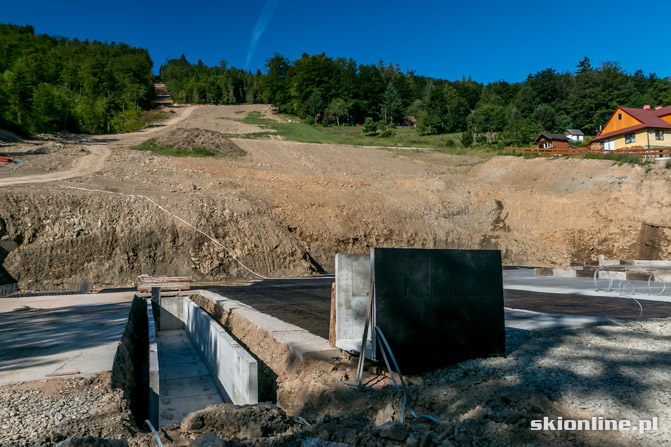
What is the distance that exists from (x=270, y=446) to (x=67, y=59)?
5499 inches

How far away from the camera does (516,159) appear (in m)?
43.5

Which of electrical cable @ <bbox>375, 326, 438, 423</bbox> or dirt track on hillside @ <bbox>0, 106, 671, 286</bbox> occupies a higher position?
dirt track on hillside @ <bbox>0, 106, 671, 286</bbox>

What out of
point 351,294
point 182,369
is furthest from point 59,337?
point 351,294

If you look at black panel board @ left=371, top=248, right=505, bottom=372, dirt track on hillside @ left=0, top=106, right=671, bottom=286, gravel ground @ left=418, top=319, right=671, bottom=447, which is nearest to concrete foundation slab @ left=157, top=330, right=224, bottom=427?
black panel board @ left=371, top=248, right=505, bottom=372

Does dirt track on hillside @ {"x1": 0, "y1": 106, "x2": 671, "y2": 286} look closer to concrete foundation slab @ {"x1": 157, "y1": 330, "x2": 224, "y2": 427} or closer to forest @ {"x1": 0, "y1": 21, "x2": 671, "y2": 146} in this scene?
Result: concrete foundation slab @ {"x1": 157, "y1": 330, "x2": 224, "y2": 427}

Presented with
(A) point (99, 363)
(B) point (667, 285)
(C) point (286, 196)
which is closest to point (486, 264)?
(A) point (99, 363)

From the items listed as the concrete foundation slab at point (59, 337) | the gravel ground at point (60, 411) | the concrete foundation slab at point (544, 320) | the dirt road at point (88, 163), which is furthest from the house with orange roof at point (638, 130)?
the gravel ground at point (60, 411)

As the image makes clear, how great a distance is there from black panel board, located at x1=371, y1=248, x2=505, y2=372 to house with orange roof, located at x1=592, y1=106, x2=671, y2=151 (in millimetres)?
56871

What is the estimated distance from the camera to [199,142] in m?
44.0

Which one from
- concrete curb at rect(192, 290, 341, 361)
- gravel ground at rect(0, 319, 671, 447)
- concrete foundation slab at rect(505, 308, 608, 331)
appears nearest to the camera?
gravel ground at rect(0, 319, 671, 447)

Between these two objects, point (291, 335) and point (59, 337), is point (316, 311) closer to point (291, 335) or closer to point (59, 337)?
point (291, 335)

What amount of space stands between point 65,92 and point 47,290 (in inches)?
2961

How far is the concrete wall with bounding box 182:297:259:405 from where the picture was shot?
297 inches

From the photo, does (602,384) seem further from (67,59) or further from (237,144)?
(67,59)
